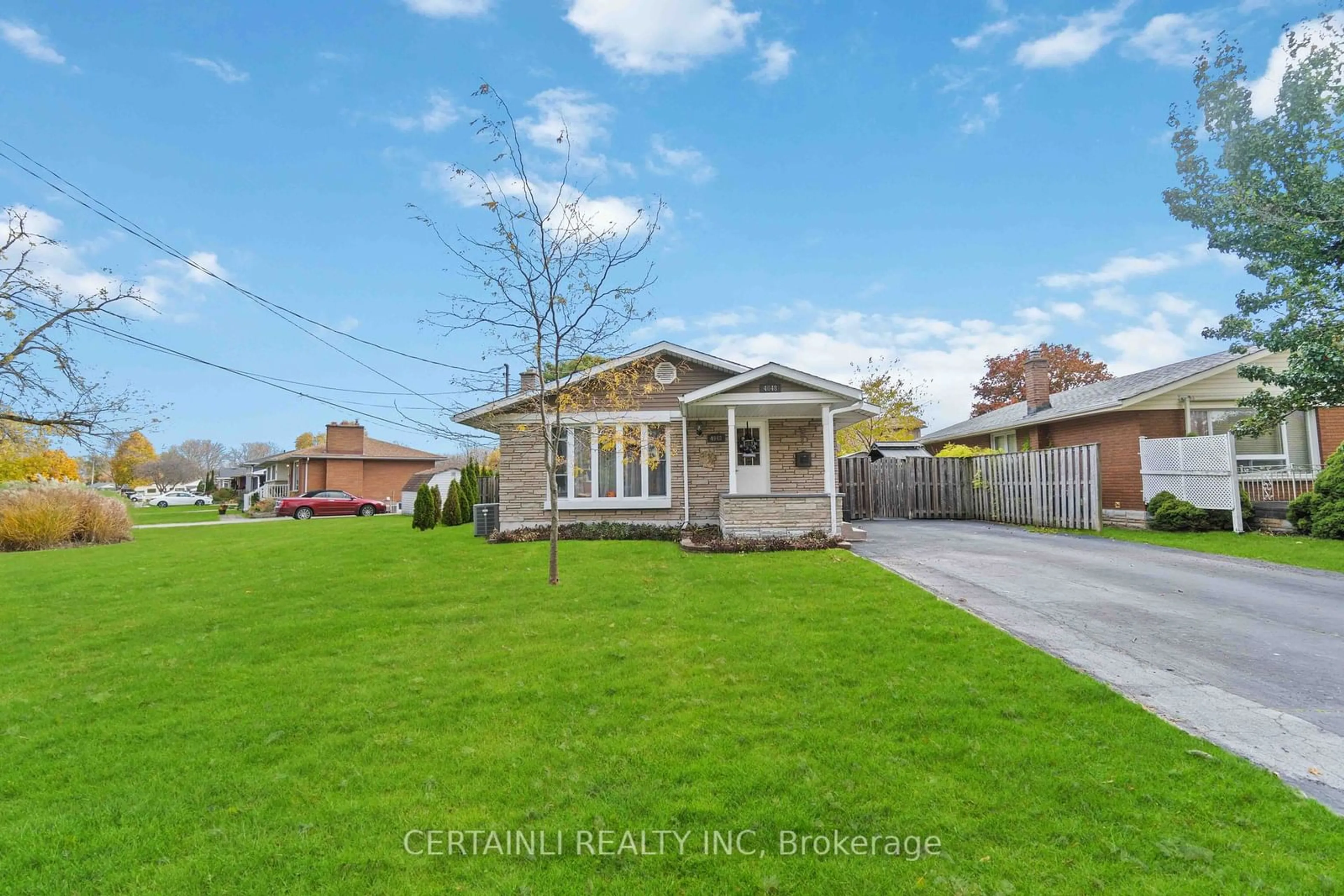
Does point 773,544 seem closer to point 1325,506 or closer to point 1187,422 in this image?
point 1325,506

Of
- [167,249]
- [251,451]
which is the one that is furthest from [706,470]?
[251,451]

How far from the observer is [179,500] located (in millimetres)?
48844

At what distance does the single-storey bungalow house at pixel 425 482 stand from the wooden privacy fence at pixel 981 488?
2010cm

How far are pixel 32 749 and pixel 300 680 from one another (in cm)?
152

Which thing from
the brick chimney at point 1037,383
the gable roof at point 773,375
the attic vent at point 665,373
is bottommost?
the gable roof at point 773,375

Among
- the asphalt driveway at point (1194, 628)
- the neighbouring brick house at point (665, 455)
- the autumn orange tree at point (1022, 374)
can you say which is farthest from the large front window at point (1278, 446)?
A: the autumn orange tree at point (1022, 374)

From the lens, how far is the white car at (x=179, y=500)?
47.4 meters

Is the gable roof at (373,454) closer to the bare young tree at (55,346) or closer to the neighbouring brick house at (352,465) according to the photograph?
the neighbouring brick house at (352,465)

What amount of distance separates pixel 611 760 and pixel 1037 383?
2257 centimetres

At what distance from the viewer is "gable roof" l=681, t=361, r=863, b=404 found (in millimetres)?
Answer: 12219

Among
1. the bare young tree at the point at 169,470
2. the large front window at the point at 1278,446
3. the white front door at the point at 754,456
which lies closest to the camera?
the white front door at the point at 754,456

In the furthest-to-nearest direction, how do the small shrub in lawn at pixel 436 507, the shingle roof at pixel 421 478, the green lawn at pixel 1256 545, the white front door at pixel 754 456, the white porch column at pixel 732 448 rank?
the shingle roof at pixel 421 478 → the small shrub in lawn at pixel 436 507 → the white front door at pixel 754 456 → the white porch column at pixel 732 448 → the green lawn at pixel 1256 545

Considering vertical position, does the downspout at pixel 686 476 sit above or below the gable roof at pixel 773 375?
below

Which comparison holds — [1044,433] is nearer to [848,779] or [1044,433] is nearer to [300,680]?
[848,779]
